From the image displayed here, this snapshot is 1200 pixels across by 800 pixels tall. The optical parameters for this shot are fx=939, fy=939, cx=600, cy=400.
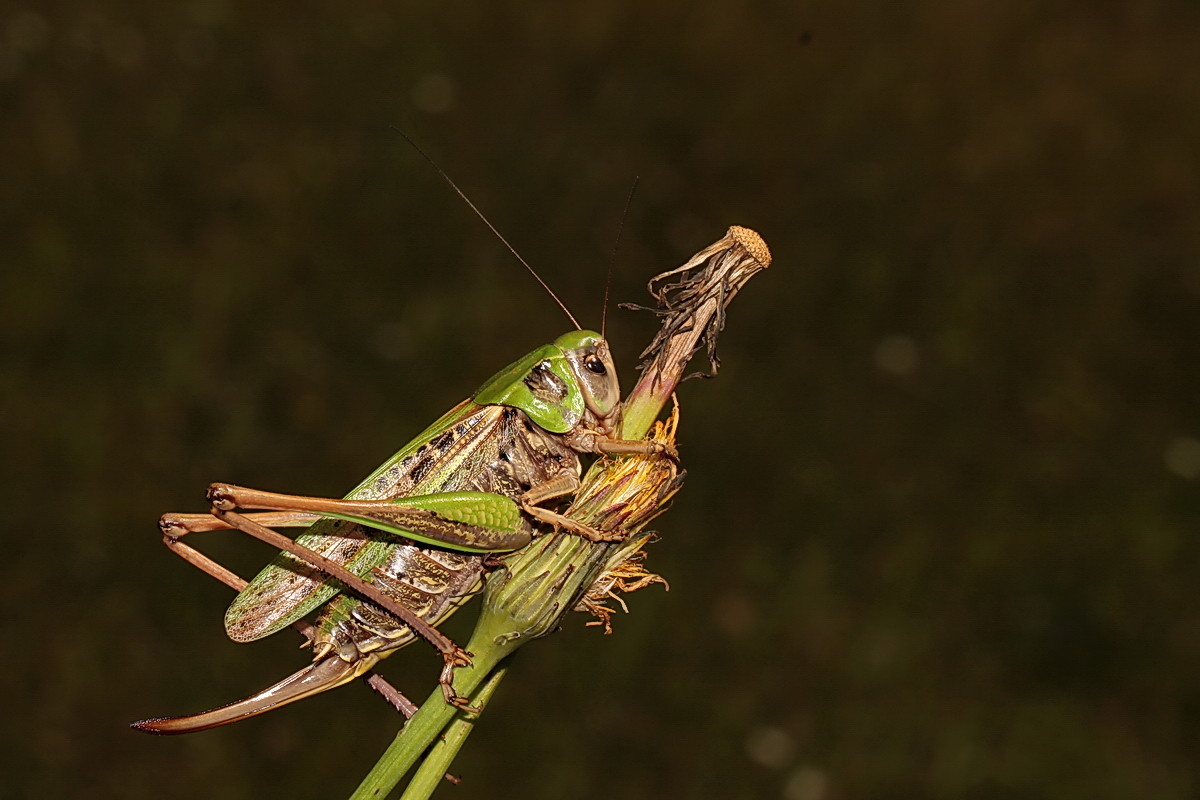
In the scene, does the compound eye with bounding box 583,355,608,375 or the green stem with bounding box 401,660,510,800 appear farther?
the compound eye with bounding box 583,355,608,375

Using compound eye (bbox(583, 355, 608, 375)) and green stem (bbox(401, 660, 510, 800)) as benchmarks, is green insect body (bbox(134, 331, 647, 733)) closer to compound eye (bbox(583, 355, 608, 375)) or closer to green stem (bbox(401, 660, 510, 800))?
compound eye (bbox(583, 355, 608, 375))

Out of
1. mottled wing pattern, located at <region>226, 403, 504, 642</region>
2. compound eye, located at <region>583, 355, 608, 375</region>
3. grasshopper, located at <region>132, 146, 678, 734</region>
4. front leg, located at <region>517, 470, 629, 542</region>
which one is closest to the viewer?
front leg, located at <region>517, 470, 629, 542</region>

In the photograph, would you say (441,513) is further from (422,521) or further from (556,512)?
(556,512)

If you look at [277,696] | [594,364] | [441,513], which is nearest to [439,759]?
[277,696]

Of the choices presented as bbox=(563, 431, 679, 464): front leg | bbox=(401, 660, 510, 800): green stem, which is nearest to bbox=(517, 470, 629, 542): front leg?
bbox=(563, 431, 679, 464): front leg

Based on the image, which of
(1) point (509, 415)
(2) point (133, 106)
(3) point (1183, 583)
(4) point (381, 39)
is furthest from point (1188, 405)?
(2) point (133, 106)

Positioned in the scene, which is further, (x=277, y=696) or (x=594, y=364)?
(x=594, y=364)

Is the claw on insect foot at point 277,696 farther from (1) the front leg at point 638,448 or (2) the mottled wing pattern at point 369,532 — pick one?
(1) the front leg at point 638,448


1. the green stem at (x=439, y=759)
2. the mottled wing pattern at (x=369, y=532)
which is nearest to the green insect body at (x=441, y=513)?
the mottled wing pattern at (x=369, y=532)
